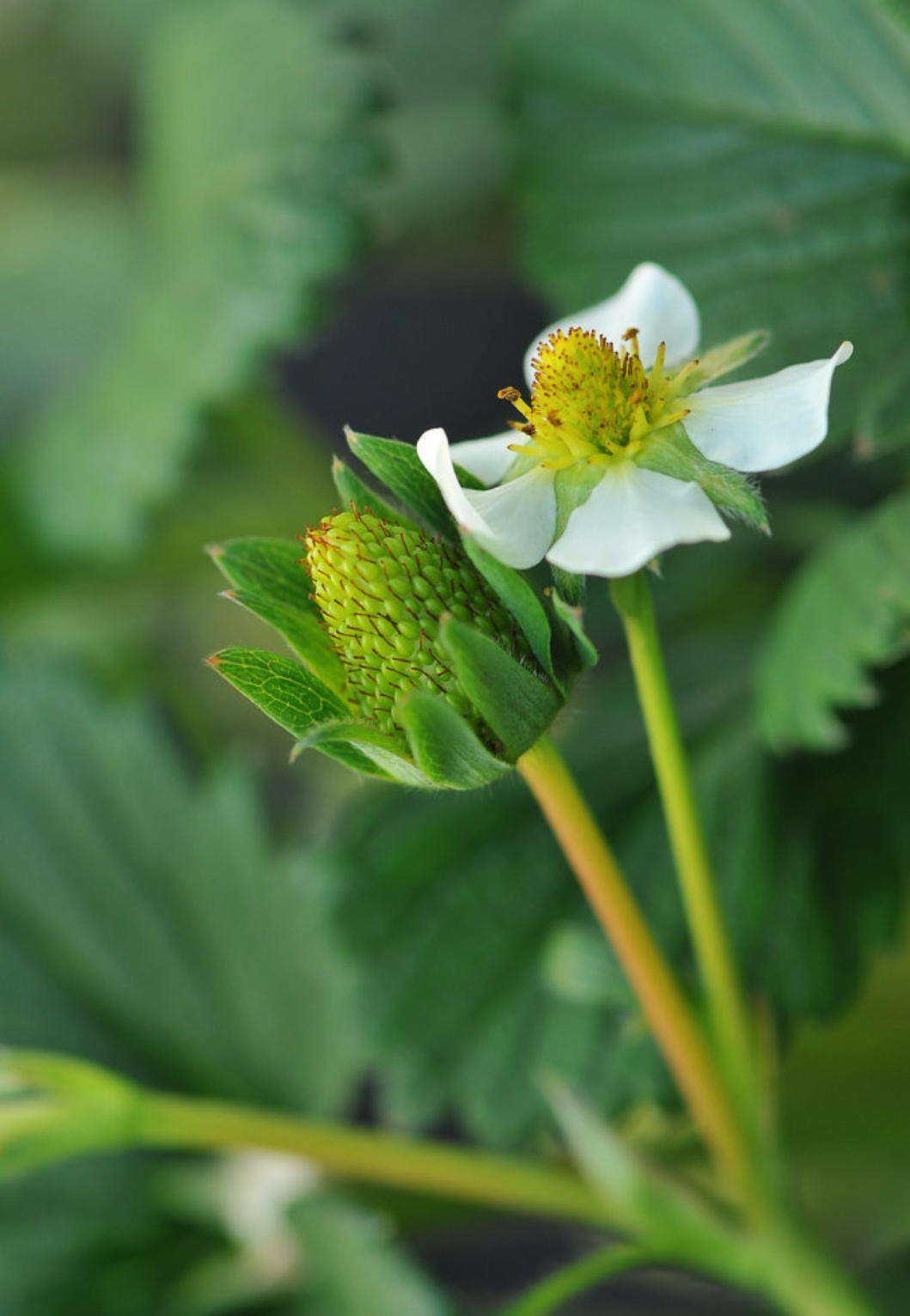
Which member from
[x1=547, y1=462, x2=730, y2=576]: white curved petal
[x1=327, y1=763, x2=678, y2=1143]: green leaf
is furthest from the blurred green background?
[x1=547, y1=462, x2=730, y2=576]: white curved petal

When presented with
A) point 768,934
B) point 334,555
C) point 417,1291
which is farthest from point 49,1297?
point 334,555

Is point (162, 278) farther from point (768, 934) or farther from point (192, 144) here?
point (768, 934)

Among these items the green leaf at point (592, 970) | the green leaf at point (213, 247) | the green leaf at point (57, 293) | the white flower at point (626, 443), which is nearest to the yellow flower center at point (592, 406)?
the white flower at point (626, 443)

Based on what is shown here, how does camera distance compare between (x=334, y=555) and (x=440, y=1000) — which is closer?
(x=334, y=555)

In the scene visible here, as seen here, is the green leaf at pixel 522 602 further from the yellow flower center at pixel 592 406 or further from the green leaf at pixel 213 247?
the green leaf at pixel 213 247

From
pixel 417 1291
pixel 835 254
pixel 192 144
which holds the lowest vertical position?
pixel 417 1291

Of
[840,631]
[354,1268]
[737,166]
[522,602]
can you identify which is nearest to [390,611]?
[522,602]

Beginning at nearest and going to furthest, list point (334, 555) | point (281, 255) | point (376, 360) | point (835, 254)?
1. point (334, 555)
2. point (835, 254)
3. point (281, 255)
4. point (376, 360)
